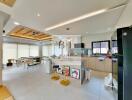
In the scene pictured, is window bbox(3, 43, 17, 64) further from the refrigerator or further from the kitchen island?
the refrigerator

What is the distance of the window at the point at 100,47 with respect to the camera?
7.12 metres

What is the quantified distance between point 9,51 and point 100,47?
9.46 meters

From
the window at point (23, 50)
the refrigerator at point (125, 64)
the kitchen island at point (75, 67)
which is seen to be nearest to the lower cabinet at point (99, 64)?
the kitchen island at point (75, 67)

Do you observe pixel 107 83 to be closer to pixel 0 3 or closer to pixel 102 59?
pixel 102 59

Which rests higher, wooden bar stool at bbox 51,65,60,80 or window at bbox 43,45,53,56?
window at bbox 43,45,53,56

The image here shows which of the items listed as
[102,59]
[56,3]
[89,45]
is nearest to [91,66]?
[102,59]

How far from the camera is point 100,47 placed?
7.39 metres

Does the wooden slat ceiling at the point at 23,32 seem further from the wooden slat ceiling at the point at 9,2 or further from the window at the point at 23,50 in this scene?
the wooden slat ceiling at the point at 9,2

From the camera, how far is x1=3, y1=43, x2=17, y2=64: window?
9.63 metres

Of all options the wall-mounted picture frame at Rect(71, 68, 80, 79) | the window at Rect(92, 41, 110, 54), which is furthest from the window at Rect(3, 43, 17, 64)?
the window at Rect(92, 41, 110, 54)

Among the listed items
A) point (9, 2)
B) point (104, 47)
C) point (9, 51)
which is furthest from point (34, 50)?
point (9, 2)

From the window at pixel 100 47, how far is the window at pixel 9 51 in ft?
28.8

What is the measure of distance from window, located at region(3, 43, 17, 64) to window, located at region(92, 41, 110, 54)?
878cm

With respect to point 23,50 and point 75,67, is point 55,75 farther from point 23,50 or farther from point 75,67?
point 23,50
